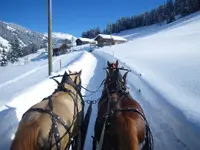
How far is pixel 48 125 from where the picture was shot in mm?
3572

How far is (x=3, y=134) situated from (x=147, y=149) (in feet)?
10.2

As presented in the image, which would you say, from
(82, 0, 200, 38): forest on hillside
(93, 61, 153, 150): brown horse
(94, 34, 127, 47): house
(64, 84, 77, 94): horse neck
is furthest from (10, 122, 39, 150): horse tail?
(82, 0, 200, 38): forest on hillside

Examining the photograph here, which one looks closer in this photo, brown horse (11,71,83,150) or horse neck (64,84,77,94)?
brown horse (11,71,83,150)

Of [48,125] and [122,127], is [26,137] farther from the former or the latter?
[122,127]

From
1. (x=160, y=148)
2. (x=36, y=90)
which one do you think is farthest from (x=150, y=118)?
(x=36, y=90)

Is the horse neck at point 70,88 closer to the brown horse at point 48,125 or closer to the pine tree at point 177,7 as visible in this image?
the brown horse at point 48,125

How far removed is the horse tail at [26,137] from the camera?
3256 mm

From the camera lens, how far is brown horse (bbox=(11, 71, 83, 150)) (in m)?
3.32

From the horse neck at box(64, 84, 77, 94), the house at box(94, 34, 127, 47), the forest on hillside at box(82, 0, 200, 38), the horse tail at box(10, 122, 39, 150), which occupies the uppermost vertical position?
the forest on hillside at box(82, 0, 200, 38)

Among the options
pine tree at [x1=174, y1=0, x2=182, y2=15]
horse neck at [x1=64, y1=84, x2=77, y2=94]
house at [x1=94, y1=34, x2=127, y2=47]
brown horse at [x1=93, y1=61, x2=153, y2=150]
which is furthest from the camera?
pine tree at [x1=174, y1=0, x2=182, y2=15]

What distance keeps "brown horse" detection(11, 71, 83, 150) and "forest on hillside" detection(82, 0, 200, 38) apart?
2894 inches

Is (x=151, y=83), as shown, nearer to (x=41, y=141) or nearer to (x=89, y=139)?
(x=89, y=139)

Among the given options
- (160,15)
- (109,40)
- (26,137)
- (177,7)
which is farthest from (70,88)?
(160,15)

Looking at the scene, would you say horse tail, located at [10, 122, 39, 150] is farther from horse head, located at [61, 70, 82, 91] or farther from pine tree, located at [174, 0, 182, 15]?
pine tree, located at [174, 0, 182, 15]
